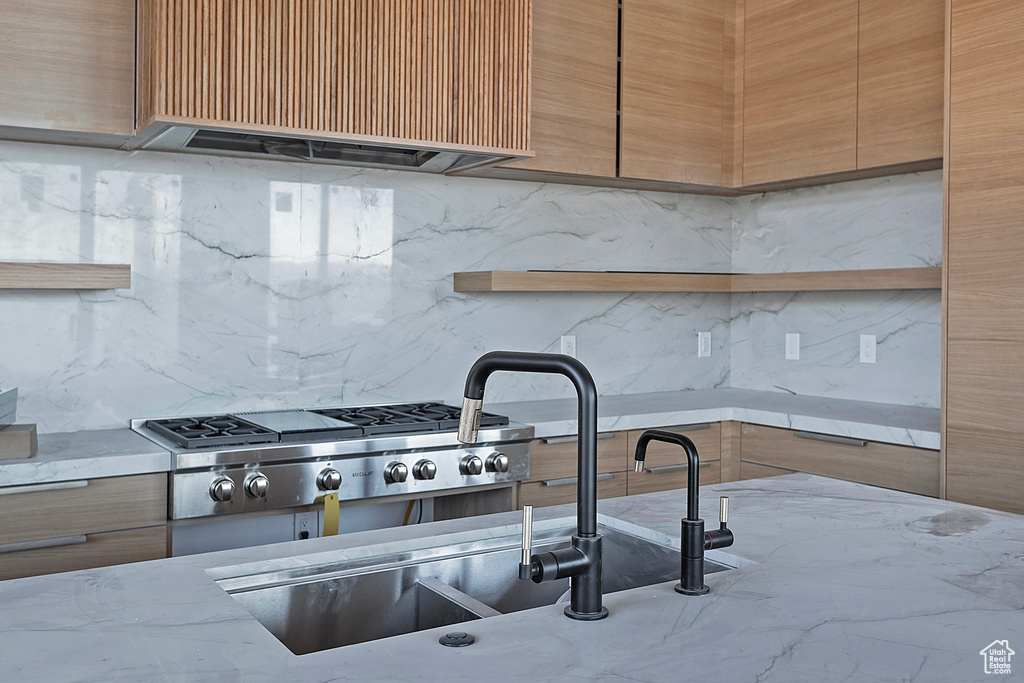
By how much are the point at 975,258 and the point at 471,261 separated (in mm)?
1722

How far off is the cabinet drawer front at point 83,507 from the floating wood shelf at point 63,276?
1.93ft

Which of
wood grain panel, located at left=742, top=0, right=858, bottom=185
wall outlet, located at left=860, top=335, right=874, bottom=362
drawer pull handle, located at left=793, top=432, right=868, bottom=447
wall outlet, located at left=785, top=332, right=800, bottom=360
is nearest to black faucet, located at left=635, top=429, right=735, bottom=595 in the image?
drawer pull handle, located at left=793, top=432, right=868, bottom=447

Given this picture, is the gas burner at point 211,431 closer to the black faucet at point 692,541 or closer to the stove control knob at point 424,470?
the stove control knob at point 424,470

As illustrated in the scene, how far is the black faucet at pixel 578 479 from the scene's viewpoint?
1036 mm

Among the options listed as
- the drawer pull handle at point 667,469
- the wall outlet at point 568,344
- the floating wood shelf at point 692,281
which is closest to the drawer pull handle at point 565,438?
the drawer pull handle at point 667,469

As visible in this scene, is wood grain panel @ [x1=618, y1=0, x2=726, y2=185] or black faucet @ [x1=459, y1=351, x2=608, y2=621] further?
wood grain panel @ [x1=618, y1=0, x2=726, y2=185]

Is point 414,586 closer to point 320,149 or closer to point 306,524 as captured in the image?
point 306,524

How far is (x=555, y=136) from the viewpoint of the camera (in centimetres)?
321

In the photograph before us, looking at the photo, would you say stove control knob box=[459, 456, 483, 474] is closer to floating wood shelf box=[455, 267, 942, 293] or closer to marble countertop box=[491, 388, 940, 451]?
marble countertop box=[491, 388, 940, 451]

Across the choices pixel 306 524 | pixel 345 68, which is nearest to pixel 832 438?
pixel 306 524

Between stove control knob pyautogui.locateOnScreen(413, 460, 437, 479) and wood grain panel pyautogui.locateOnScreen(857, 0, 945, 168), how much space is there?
1.88 m

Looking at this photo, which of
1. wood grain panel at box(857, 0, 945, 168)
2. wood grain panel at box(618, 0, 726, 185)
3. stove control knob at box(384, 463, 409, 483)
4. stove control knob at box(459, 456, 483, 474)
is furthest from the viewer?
wood grain panel at box(618, 0, 726, 185)

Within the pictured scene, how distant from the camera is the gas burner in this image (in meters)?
2.39

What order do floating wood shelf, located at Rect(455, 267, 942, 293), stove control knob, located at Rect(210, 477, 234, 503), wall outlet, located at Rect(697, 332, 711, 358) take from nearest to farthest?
stove control knob, located at Rect(210, 477, 234, 503)
floating wood shelf, located at Rect(455, 267, 942, 293)
wall outlet, located at Rect(697, 332, 711, 358)
